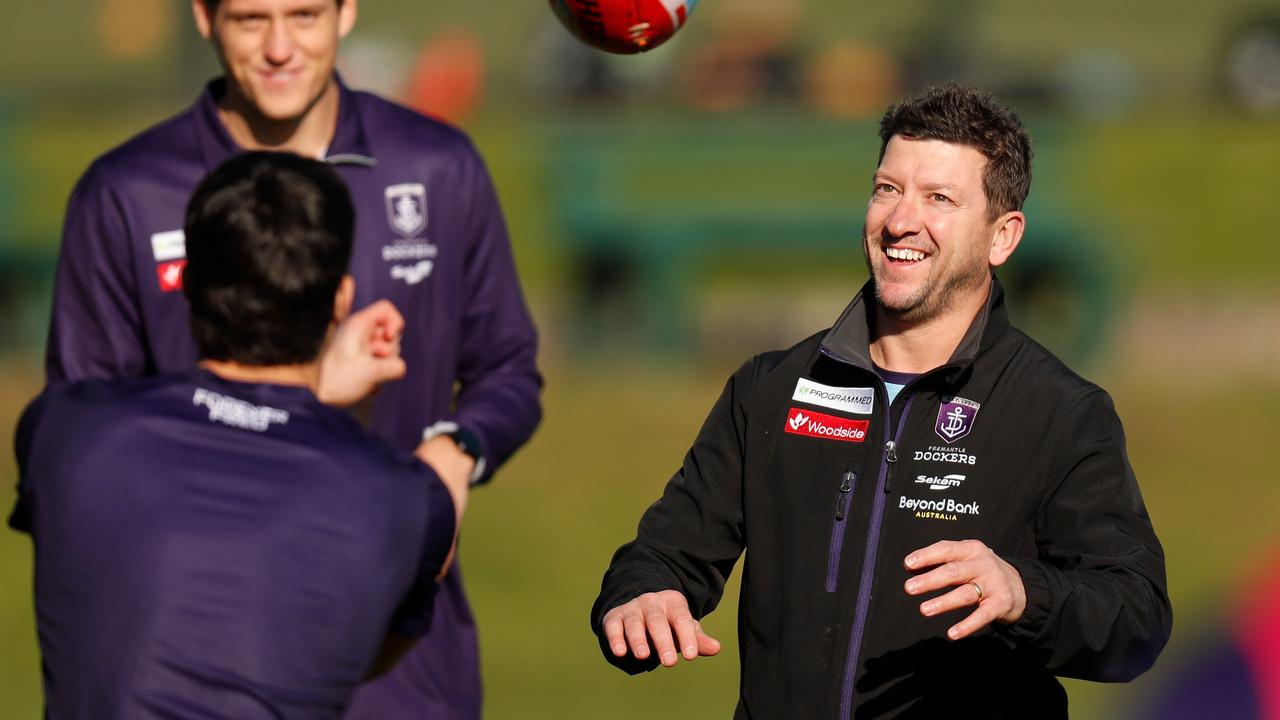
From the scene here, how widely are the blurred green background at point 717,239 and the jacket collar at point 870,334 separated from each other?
707 centimetres

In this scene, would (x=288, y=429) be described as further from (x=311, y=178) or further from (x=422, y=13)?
(x=422, y=13)

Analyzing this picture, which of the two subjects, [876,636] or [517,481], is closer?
[876,636]

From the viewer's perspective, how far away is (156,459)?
10.6 ft

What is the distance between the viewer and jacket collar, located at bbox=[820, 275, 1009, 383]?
3.58m

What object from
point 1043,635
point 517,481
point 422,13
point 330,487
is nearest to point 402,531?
point 330,487

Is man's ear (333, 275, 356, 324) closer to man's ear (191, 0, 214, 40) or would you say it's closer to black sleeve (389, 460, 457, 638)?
black sleeve (389, 460, 457, 638)

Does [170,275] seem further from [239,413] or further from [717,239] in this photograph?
[717,239]

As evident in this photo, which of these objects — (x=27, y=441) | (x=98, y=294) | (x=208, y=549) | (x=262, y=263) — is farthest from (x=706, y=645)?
(x=98, y=294)

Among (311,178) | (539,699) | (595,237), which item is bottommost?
(539,699)

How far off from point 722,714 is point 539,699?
1045 millimetres

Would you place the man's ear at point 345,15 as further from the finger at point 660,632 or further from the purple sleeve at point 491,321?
the finger at point 660,632

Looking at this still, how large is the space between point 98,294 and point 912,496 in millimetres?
1902

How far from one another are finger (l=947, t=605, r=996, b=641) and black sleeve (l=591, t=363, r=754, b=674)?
0.65 m

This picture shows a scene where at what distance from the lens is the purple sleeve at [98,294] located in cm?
434
